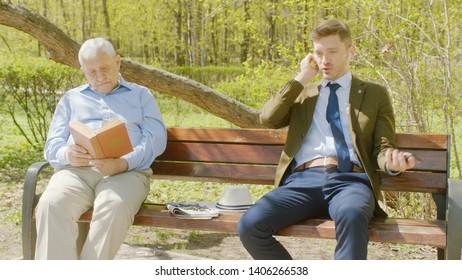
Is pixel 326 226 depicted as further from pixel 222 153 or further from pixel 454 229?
pixel 222 153

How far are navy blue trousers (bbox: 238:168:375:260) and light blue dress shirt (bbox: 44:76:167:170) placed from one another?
0.84 m

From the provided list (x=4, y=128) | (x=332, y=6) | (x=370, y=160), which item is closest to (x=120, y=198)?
(x=370, y=160)

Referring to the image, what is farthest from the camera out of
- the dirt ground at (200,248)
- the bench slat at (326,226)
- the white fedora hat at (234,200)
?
the dirt ground at (200,248)

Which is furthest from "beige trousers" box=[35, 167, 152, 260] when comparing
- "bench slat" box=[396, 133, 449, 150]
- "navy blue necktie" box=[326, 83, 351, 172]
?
"bench slat" box=[396, 133, 449, 150]

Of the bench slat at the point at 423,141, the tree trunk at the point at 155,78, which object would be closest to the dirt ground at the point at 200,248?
the bench slat at the point at 423,141

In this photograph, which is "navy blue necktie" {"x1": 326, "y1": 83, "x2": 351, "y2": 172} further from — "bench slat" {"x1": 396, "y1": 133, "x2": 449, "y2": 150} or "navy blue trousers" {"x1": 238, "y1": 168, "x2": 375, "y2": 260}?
"bench slat" {"x1": 396, "y1": 133, "x2": 449, "y2": 150}

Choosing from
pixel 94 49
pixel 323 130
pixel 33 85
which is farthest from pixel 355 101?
pixel 33 85

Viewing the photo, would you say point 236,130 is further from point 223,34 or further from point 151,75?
point 223,34

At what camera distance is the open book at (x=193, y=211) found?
350cm

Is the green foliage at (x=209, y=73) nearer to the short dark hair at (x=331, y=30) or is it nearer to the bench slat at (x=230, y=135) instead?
the bench slat at (x=230, y=135)

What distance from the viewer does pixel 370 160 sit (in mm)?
3553

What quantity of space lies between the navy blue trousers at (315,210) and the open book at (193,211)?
279mm

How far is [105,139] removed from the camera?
344 cm

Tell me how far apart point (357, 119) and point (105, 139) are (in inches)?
55.9
